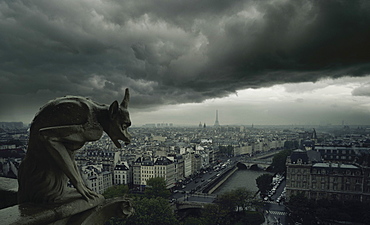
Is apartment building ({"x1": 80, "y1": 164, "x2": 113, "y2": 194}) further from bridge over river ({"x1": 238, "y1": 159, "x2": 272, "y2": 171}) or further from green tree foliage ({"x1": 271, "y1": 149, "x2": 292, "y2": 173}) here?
bridge over river ({"x1": 238, "y1": 159, "x2": 272, "y2": 171})

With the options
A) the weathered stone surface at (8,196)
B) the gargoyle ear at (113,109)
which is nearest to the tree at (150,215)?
the weathered stone surface at (8,196)

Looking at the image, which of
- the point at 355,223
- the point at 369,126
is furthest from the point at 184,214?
the point at 369,126

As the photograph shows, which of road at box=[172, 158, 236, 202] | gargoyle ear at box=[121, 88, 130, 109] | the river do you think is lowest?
the river

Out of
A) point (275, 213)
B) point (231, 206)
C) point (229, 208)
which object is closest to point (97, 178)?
point (229, 208)

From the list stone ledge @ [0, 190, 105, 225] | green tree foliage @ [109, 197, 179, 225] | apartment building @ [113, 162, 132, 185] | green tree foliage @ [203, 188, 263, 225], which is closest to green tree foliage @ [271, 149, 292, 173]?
green tree foliage @ [203, 188, 263, 225]

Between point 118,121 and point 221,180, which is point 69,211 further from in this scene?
point 221,180

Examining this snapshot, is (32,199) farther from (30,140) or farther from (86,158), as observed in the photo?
(86,158)

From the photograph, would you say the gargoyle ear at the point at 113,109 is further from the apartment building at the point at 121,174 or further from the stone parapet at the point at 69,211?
the apartment building at the point at 121,174
